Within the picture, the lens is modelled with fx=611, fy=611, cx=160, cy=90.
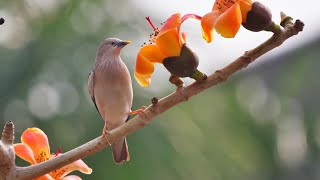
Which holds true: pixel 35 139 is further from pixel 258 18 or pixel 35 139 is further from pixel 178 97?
pixel 258 18

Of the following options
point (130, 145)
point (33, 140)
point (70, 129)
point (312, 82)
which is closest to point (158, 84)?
point (130, 145)

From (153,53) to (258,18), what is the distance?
0.16m

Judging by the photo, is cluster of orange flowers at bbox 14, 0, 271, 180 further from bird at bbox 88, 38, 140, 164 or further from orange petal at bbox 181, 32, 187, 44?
bird at bbox 88, 38, 140, 164

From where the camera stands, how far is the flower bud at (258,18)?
880mm

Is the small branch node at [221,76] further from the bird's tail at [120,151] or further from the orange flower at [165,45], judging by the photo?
the bird's tail at [120,151]

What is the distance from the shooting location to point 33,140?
1057mm

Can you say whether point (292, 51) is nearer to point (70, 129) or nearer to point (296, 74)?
point (296, 74)

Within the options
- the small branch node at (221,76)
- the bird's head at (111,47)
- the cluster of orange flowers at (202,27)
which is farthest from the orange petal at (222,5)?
the bird's head at (111,47)

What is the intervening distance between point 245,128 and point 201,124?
1.27ft

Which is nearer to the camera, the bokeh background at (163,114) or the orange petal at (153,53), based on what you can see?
the orange petal at (153,53)

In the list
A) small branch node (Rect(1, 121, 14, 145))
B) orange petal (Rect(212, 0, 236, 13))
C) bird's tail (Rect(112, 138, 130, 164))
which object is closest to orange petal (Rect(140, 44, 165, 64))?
orange petal (Rect(212, 0, 236, 13))

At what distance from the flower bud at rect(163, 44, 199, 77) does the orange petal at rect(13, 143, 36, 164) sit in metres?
0.29

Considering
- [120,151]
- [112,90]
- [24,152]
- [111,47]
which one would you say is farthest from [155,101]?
[111,47]

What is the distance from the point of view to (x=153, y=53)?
91 centimetres
